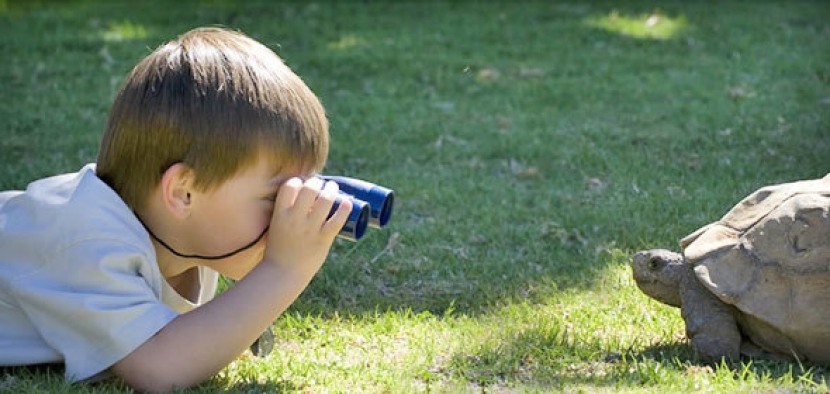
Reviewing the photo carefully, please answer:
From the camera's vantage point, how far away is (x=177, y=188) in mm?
2846

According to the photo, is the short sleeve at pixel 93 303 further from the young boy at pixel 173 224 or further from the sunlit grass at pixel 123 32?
the sunlit grass at pixel 123 32

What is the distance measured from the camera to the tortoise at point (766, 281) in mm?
3039

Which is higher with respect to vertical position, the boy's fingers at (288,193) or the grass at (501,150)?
the boy's fingers at (288,193)

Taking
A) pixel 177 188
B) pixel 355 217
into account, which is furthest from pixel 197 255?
pixel 355 217

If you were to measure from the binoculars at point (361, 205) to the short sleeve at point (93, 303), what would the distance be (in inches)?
18.7

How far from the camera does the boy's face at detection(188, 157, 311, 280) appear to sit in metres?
2.86

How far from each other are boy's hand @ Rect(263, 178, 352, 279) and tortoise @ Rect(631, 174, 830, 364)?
1.03 m

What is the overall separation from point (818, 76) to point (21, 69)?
4850 millimetres

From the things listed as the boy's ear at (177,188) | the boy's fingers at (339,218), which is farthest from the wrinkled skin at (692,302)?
the boy's ear at (177,188)

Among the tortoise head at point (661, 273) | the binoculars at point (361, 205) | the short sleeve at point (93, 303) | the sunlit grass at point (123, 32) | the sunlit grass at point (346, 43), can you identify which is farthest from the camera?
the sunlit grass at point (123, 32)

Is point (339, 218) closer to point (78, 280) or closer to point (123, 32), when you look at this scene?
point (78, 280)

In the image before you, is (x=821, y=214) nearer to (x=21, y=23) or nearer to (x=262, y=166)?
(x=262, y=166)

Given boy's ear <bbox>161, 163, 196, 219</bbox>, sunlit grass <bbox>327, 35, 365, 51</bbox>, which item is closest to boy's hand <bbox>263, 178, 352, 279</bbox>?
boy's ear <bbox>161, 163, 196, 219</bbox>

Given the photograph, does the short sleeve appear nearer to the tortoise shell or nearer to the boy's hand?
the boy's hand
